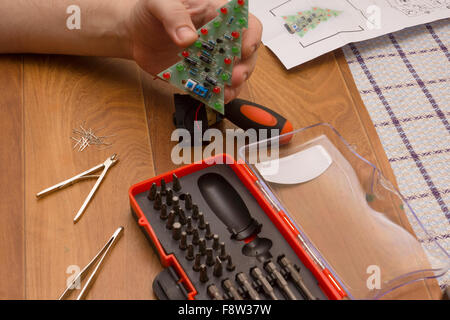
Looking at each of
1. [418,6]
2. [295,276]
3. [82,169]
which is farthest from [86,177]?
[418,6]

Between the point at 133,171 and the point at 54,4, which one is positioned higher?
the point at 54,4

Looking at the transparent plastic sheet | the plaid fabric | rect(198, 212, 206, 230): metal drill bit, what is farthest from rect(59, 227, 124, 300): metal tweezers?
the plaid fabric

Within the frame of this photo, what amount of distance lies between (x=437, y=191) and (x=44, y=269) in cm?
60

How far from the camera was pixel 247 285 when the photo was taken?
2.05 ft

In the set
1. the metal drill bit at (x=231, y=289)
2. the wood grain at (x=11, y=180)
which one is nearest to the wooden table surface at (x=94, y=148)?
the wood grain at (x=11, y=180)

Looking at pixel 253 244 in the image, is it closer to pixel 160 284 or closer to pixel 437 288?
pixel 160 284

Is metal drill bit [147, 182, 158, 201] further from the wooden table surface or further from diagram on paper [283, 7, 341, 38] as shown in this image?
diagram on paper [283, 7, 341, 38]

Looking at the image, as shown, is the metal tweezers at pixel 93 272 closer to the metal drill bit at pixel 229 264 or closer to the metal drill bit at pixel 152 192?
the metal drill bit at pixel 152 192

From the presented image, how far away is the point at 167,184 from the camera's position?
2.37 feet

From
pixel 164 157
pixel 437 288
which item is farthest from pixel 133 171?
pixel 437 288

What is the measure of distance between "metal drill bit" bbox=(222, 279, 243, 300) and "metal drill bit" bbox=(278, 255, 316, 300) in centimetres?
7

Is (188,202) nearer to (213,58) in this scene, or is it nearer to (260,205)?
(260,205)

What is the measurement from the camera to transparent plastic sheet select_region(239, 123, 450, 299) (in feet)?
2.19
